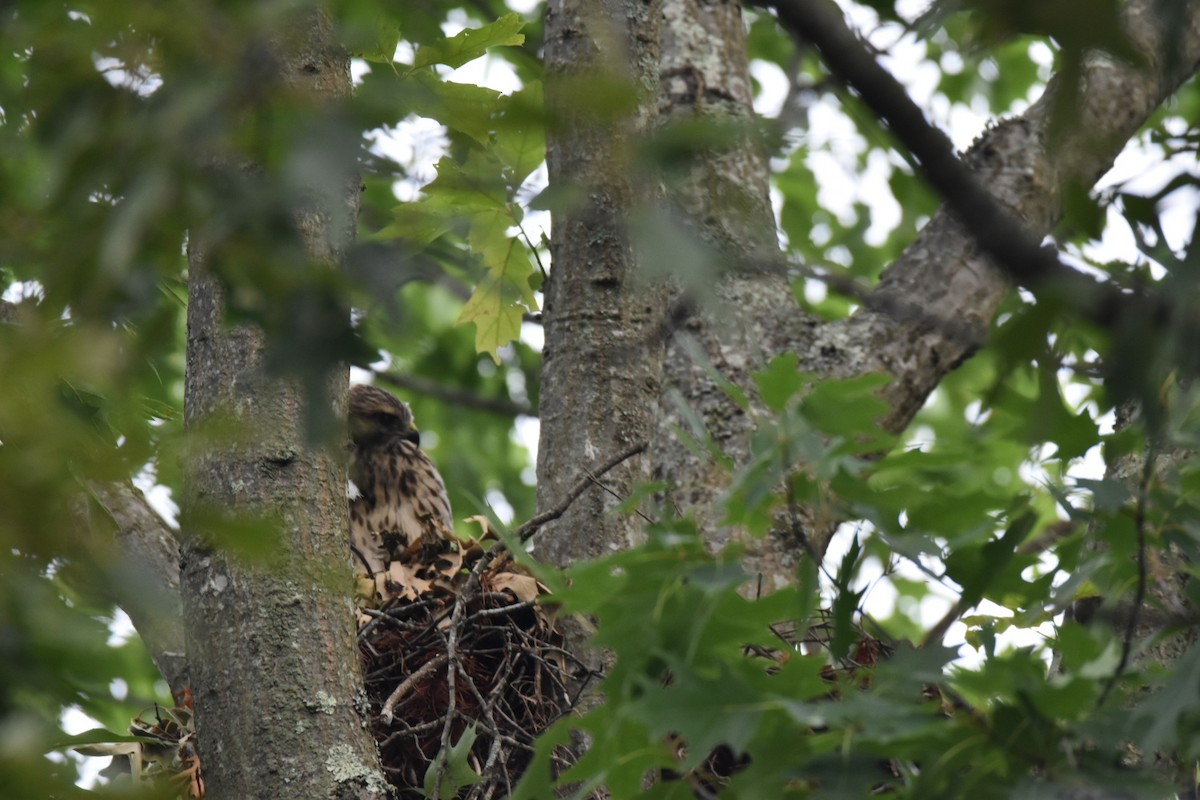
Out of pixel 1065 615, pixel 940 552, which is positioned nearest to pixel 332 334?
pixel 940 552

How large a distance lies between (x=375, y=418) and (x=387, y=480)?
29 cm

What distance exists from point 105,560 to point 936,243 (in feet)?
10.4

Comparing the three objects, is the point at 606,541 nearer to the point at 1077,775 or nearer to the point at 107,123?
the point at 1077,775

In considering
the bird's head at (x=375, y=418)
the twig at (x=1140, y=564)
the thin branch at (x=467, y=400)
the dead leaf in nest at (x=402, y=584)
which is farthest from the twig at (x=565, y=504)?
the thin branch at (x=467, y=400)

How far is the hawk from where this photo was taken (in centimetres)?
430

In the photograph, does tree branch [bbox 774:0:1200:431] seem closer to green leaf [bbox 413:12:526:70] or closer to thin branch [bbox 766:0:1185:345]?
green leaf [bbox 413:12:526:70]

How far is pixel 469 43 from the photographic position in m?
2.82

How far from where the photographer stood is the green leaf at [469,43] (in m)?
2.70

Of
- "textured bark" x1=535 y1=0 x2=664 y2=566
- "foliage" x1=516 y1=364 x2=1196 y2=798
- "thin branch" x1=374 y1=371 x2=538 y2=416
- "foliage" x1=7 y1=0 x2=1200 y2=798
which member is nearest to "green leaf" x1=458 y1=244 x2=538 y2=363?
"textured bark" x1=535 y1=0 x2=664 y2=566

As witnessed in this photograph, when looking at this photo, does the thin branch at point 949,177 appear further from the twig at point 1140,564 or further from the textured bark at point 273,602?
the textured bark at point 273,602

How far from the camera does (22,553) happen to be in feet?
4.63

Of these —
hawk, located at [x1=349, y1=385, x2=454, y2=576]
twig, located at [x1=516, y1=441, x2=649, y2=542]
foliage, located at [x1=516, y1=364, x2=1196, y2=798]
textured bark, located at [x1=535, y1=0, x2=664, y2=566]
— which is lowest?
foliage, located at [x1=516, y1=364, x2=1196, y2=798]

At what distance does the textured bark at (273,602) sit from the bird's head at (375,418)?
2104 millimetres

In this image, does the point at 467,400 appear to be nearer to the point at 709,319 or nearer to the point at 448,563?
the point at 448,563
